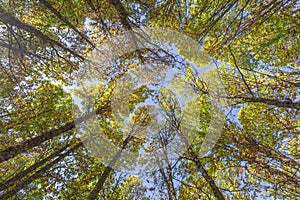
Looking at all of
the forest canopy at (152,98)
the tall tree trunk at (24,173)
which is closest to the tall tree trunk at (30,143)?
the forest canopy at (152,98)

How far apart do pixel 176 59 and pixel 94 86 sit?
3000 mm

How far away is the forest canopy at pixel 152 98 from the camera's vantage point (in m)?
4.38

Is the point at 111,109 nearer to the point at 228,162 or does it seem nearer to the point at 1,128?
the point at 1,128

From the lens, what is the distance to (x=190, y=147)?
5.27m

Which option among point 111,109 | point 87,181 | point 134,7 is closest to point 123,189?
point 87,181

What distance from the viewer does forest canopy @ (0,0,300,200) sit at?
4379 millimetres

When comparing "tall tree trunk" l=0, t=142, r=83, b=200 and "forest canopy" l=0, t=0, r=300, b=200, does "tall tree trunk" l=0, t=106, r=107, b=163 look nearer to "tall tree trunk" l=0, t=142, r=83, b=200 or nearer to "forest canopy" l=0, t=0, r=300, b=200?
"forest canopy" l=0, t=0, r=300, b=200

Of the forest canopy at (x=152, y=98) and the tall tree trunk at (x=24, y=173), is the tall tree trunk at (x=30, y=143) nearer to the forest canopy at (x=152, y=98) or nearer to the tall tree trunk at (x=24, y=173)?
the forest canopy at (x=152, y=98)

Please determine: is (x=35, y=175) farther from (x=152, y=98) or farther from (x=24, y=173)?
(x=152, y=98)

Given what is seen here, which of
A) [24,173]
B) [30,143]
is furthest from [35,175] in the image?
[30,143]

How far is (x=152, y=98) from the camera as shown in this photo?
475cm

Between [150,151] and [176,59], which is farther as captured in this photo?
[150,151]

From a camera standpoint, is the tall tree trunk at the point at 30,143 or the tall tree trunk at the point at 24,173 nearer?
the tall tree trunk at the point at 30,143

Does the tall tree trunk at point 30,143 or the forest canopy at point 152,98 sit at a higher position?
the forest canopy at point 152,98
